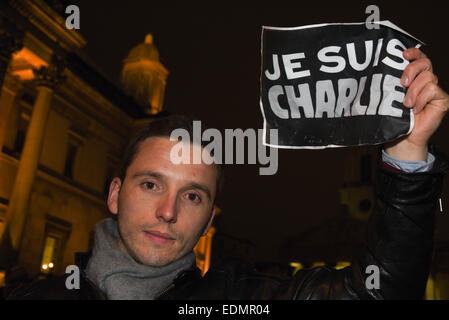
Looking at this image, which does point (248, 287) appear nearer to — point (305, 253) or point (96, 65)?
point (96, 65)

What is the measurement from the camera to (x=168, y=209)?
2.33 m

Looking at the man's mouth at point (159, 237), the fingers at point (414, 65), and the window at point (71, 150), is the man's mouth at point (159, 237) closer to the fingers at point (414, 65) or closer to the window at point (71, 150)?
the fingers at point (414, 65)

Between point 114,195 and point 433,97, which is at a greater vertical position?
point 433,97

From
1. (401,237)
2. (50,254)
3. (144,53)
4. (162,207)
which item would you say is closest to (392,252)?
(401,237)

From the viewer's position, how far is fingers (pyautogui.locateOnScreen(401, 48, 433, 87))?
206 cm

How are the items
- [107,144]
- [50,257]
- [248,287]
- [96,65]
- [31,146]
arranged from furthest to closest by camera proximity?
[96,65], [107,144], [50,257], [31,146], [248,287]

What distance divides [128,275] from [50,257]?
17371mm

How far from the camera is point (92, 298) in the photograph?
2395mm

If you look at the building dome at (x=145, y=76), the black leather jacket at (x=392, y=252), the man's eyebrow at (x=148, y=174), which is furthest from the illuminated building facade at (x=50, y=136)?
the black leather jacket at (x=392, y=252)

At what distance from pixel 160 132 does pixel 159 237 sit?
694 millimetres

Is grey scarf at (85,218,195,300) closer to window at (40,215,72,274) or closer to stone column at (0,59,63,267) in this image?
stone column at (0,59,63,267)

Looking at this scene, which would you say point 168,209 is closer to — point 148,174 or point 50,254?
point 148,174

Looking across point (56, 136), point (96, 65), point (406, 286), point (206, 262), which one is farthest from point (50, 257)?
point (406, 286)

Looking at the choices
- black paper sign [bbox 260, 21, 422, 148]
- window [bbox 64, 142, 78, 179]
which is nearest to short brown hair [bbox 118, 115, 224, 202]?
black paper sign [bbox 260, 21, 422, 148]
